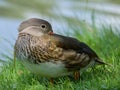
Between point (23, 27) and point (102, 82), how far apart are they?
1.16 m

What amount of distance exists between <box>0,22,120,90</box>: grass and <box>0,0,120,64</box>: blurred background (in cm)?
55

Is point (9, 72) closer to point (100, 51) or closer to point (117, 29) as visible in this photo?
point (100, 51)

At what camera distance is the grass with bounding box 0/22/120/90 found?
6699 millimetres

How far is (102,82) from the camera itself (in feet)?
22.0

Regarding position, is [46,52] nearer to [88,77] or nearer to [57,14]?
[88,77]

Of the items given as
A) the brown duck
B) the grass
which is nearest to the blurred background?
the grass

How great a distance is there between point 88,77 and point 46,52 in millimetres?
751

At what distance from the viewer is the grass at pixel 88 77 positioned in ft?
22.0

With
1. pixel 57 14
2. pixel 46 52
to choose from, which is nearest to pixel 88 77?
pixel 46 52

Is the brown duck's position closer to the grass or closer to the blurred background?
the grass

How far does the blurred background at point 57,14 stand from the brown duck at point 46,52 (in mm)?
1678

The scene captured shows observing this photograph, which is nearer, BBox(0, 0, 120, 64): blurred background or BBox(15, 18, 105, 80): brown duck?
BBox(15, 18, 105, 80): brown duck

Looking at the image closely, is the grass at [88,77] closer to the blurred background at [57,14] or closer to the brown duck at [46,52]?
the brown duck at [46,52]

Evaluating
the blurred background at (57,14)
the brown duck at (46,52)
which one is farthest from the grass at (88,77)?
the blurred background at (57,14)
